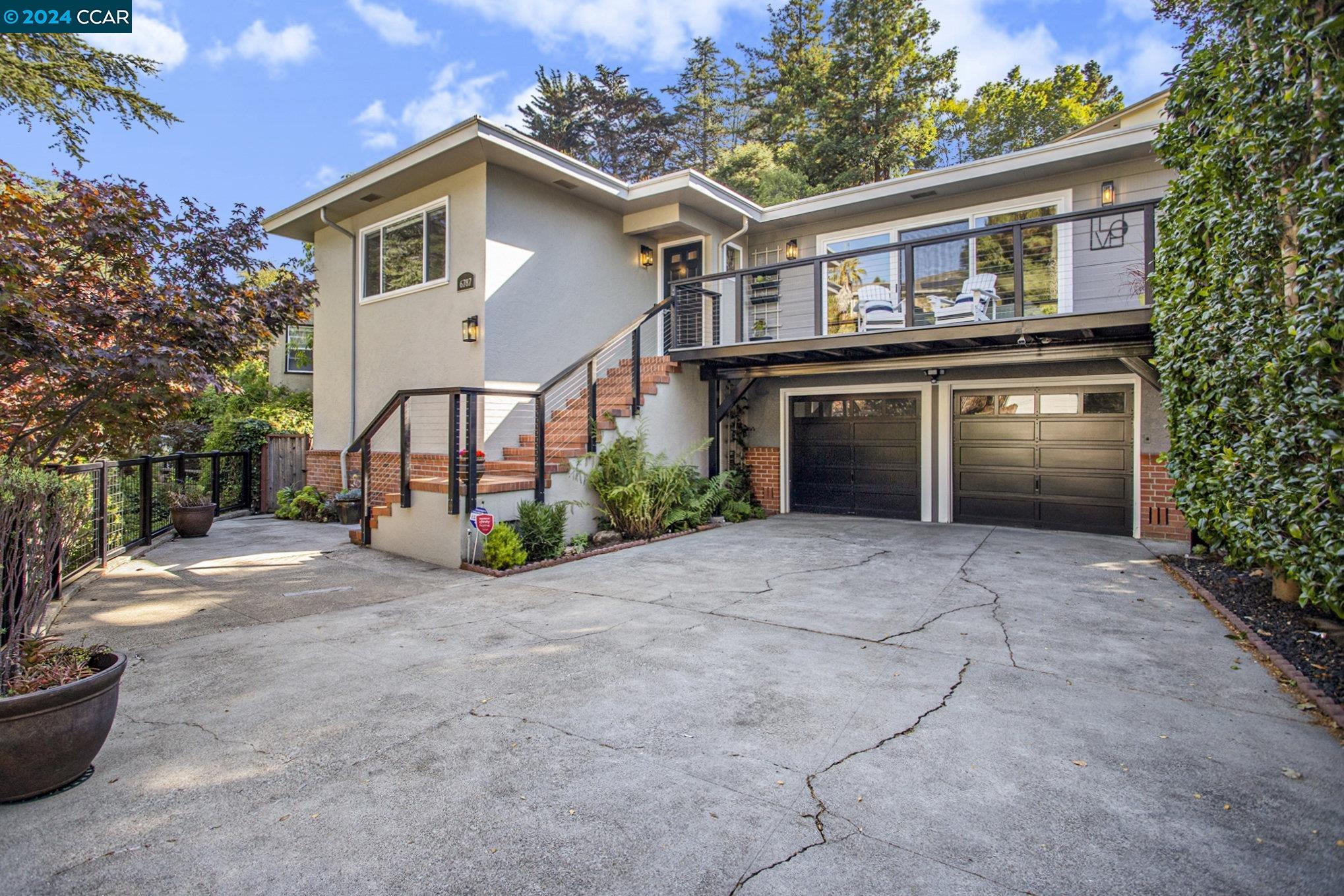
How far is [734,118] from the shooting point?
23484 mm

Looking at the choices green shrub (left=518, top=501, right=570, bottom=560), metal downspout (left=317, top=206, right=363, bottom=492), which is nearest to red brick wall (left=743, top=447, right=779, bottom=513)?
green shrub (left=518, top=501, right=570, bottom=560)

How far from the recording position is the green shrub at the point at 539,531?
687cm

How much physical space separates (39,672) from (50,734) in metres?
0.29

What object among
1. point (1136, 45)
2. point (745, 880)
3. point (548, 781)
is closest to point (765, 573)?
point (548, 781)

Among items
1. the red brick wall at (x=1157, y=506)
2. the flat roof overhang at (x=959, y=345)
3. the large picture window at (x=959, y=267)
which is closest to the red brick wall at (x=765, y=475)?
the flat roof overhang at (x=959, y=345)

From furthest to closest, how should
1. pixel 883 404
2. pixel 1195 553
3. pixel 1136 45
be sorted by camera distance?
pixel 1136 45
pixel 883 404
pixel 1195 553

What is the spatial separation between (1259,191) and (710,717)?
426cm

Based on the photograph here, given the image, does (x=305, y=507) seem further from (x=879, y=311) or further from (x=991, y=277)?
(x=991, y=277)

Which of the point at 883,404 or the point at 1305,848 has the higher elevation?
the point at 883,404

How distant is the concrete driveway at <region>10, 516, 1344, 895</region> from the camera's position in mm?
2004

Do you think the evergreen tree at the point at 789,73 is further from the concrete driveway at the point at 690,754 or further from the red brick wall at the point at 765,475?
the concrete driveway at the point at 690,754

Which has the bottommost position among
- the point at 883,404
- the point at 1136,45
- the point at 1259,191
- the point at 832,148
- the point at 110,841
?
the point at 110,841

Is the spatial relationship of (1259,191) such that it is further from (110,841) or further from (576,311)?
(576,311)

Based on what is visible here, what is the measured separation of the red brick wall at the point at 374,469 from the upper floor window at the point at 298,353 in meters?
4.15
